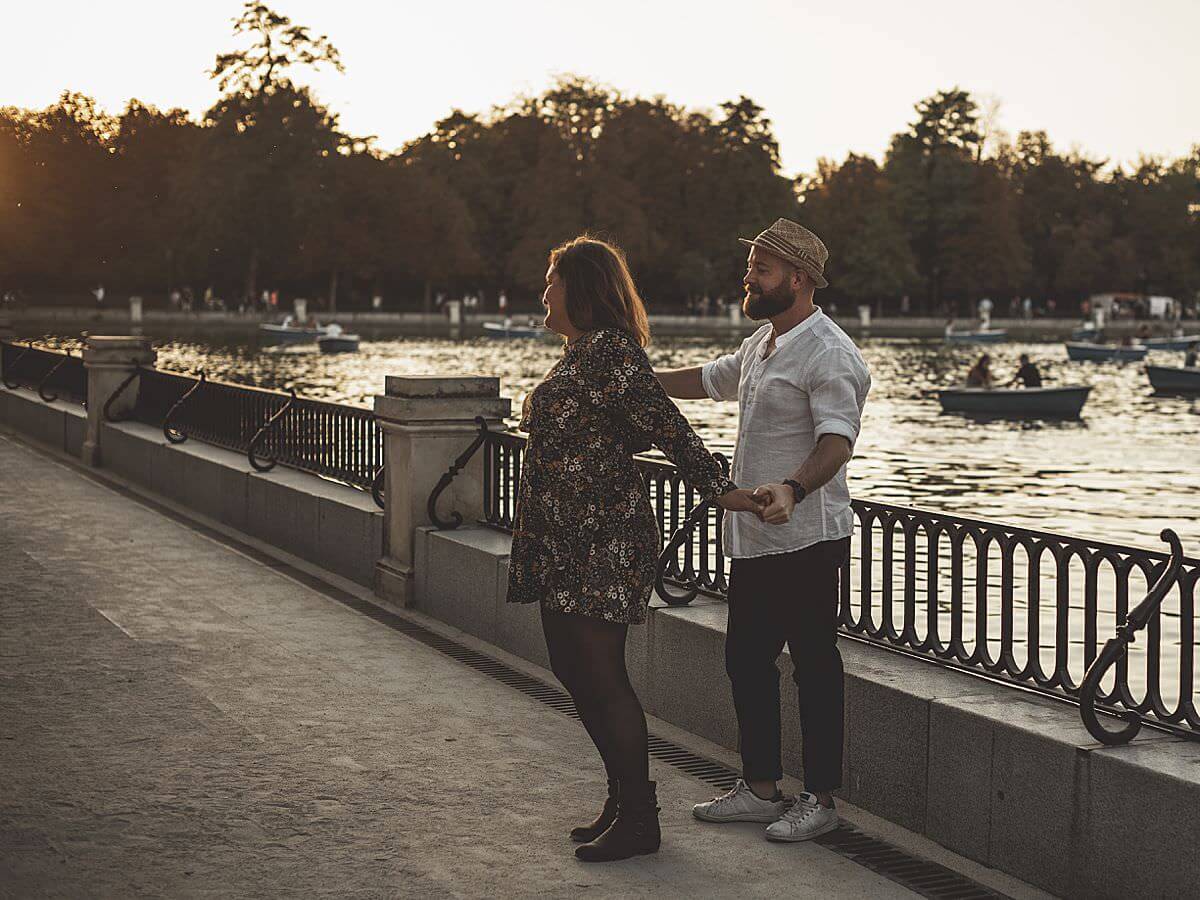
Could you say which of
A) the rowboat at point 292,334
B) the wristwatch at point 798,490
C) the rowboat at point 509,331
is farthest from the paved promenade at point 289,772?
the rowboat at point 509,331

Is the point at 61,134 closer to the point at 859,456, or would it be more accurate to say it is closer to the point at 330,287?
the point at 330,287

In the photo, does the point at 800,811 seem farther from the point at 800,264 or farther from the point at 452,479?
the point at 452,479

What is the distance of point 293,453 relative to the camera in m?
12.8

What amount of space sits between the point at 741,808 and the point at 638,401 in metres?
1.50

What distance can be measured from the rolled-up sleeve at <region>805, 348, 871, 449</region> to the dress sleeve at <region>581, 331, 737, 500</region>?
1.29 ft

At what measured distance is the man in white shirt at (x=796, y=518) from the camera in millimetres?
5301

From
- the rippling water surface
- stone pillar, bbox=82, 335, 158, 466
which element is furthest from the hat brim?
stone pillar, bbox=82, 335, 158, 466

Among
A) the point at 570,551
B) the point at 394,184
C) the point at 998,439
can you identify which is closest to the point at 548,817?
the point at 570,551

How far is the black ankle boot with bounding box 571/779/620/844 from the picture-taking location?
541cm

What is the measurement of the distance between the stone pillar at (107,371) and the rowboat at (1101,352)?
6662 cm

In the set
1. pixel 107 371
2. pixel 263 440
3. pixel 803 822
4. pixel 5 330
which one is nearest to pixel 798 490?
pixel 803 822

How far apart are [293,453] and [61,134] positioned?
10567 cm

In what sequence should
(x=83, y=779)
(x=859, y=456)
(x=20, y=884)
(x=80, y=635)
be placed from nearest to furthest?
(x=20, y=884), (x=83, y=779), (x=80, y=635), (x=859, y=456)

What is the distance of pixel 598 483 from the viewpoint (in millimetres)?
5129
